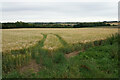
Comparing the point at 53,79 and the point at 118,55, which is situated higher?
the point at 118,55

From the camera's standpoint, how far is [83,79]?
177 inches

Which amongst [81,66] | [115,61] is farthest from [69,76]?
[115,61]

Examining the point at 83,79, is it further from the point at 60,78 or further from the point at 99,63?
the point at 99,63

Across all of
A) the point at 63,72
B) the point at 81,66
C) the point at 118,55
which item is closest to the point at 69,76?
the point at 63,72

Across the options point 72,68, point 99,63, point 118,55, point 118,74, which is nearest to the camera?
point 118,74

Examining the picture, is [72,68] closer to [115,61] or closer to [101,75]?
[101,75]

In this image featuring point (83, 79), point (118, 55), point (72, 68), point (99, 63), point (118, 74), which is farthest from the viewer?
point (118, 55)

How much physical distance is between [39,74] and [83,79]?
1833 millimetres

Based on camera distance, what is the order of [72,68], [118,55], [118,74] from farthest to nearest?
[118,55], [72,68], [118,74]

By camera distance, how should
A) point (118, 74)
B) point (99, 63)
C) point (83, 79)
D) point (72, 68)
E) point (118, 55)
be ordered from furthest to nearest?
point (118, 55) → point (99, 63) → point (72, 68) → point (118, 74) → point (83, 79)

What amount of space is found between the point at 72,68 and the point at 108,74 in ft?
4.92

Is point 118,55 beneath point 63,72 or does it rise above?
above

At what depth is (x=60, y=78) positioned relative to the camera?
458cm

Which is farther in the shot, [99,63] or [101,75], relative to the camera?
[99,63]
